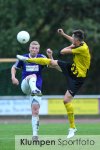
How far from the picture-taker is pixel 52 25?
3875 centimetres

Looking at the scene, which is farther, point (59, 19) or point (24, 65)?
point (59, 19)

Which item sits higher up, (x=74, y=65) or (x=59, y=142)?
(x=74, y=65)

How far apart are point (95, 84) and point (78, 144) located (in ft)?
79.1

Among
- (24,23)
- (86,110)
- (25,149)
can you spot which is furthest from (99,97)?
(25,149)

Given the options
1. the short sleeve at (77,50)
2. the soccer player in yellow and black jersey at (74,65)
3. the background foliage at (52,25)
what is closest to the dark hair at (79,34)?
the soccer player in yellow and black jersey at (74,65)

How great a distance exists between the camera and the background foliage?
35000 mm

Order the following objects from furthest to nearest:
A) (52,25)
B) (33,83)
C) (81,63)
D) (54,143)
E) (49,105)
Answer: (52,25)
(49,105)
(81,63)
(33,83)
(54,143)

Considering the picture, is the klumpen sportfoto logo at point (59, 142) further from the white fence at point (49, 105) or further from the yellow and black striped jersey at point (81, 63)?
the white fence at point (49, 105)

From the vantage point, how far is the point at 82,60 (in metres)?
13.5

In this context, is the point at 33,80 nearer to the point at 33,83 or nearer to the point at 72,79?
the point at 33,83

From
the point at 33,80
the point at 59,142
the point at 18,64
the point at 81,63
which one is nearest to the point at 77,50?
the point at 81,63

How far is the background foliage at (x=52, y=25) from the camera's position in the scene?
3500 cm

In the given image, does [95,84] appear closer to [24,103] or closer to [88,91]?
[88,91]

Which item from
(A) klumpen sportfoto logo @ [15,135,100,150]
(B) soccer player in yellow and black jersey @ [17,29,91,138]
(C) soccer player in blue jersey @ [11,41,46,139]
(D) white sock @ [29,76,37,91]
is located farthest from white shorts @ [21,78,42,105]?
(A) klumpen sportfoto logo @ [15,135,100,150]
